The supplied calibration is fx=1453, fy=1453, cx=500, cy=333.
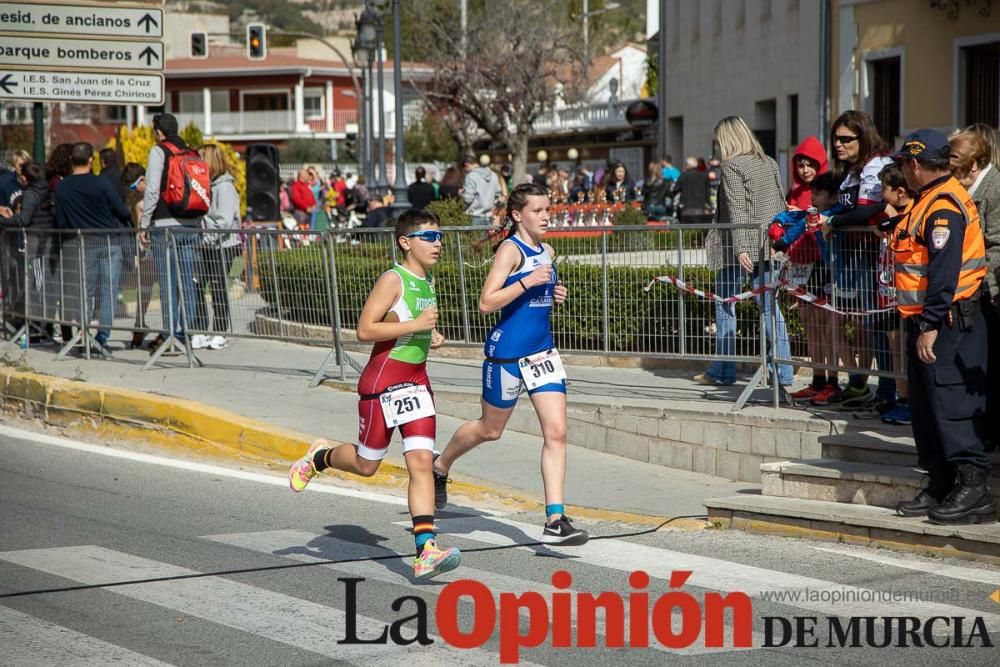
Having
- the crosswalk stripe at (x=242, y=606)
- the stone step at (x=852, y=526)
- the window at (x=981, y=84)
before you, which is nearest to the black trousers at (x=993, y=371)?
the stone step at (x=852, y=526)

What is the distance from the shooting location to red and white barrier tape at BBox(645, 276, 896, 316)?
30.8 feet

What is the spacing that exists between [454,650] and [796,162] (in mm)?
5882

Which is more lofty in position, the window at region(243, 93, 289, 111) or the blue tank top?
the window at region(243, 93, 289, 111)

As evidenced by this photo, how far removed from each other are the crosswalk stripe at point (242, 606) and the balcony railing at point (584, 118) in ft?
149

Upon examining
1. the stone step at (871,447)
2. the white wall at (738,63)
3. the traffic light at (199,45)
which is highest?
the traffic light at (199,45)

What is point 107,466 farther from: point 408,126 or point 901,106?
point 408,126

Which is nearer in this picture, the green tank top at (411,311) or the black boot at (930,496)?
the green tank top at (411,311)

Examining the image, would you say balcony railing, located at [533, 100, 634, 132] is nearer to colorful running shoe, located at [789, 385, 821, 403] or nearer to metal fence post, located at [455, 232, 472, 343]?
metal fence post, located at [455, 232, 472, 343]

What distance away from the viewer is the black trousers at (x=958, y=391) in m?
7.26

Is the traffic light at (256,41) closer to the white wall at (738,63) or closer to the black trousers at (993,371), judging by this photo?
the white wall at (738,63)

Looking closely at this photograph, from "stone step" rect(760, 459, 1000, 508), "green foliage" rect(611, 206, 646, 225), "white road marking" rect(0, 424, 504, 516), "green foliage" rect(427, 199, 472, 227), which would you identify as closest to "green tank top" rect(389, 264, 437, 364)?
"white road marking" rect(0, 424, 504, 516)

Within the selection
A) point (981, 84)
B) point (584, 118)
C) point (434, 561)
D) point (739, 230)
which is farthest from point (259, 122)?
point (434, 561)

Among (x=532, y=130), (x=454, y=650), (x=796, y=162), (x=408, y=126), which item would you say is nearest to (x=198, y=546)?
(x=454, y=650)

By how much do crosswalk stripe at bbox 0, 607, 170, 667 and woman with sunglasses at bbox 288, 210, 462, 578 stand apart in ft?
5.37
